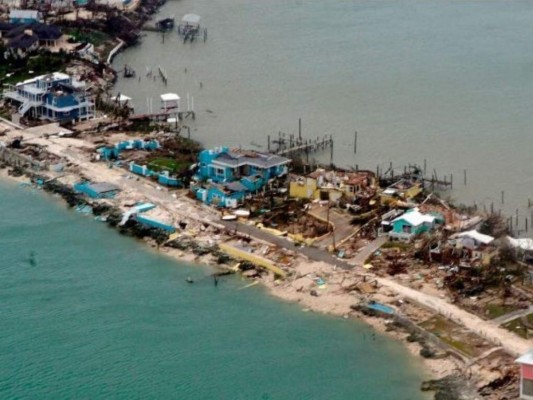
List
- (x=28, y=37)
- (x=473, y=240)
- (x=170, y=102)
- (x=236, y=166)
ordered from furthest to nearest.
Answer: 1. (x=28, y=37)
2. (x=170, y=102)
3. (x=236, y=166)
4. (x=473, y=240)

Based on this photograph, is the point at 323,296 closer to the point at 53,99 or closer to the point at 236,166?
the point at 236,166

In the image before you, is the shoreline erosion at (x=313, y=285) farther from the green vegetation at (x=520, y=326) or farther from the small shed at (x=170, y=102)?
the small shed at (x=170, y=102)

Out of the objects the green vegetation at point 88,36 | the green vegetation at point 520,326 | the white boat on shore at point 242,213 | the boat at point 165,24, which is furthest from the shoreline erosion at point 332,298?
the boat at point 165,24

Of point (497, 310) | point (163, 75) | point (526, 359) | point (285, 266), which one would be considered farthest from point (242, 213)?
point (163, 75)

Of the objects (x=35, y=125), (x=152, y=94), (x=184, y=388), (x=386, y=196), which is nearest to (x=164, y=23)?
(x=152, y=94)

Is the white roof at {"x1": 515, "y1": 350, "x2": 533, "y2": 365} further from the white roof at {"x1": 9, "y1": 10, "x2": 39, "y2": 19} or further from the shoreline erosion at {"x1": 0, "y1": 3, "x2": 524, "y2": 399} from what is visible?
the white roof at {"x1": 9, "y1": 10, "x2": 39, "y2": 19}

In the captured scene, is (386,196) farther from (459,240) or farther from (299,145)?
(299,145)
